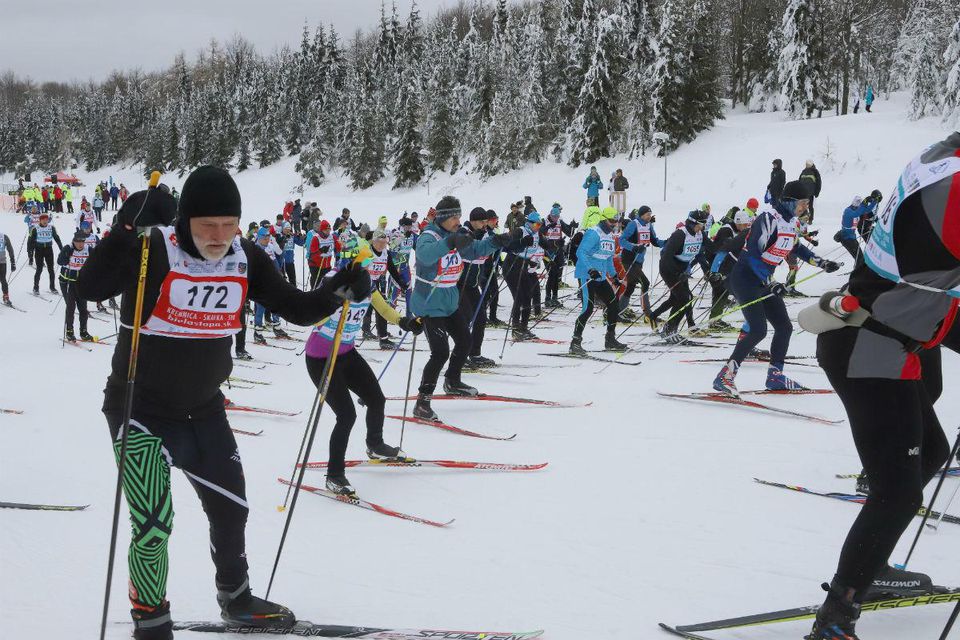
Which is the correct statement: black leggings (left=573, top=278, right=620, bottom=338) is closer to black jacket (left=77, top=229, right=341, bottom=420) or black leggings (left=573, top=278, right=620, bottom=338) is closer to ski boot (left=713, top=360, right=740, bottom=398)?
ski boot (left=713, top=360, right=740, bottom=398)

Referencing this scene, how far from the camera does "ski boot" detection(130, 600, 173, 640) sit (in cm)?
256

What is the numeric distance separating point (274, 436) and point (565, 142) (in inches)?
1240

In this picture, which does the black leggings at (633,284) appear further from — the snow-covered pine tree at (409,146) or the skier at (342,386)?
the snow-covered pine tree at (409,146)

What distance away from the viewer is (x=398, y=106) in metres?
47.5

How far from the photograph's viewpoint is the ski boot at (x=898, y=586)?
A: 294 centimetres

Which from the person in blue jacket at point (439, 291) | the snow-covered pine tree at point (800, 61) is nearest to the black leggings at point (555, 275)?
the person in blue jacket at point (439, 291)

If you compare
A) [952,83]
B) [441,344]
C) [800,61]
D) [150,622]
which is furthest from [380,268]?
[800,61]

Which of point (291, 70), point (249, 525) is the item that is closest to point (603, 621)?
point (249, 525)

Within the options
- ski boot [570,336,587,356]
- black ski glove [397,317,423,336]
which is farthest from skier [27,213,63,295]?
black ski glove [397,317,423,336]

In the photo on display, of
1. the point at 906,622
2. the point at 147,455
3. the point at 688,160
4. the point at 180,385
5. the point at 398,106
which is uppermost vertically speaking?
the point at 398,106

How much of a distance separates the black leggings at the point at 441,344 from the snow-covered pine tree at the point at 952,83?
2406 centimetres

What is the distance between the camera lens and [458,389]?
7.42m

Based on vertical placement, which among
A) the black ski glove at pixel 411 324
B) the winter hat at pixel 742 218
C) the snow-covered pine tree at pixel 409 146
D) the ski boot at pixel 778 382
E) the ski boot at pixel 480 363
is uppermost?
the snow-covered pine tree at pixel 409 146

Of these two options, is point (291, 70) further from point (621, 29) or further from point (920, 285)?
point (920, 285)
